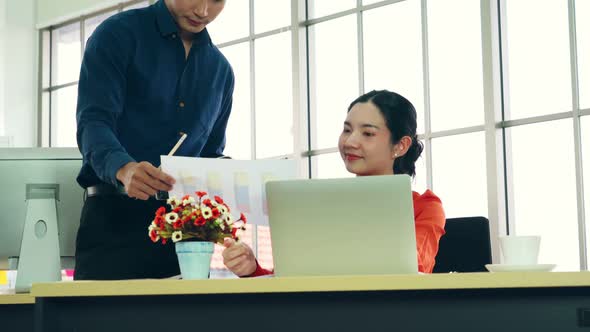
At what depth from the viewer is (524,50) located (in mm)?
6320

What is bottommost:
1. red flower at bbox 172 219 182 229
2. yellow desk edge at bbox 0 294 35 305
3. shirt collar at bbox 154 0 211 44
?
yellow desk edge at bbox 0 294 35 305

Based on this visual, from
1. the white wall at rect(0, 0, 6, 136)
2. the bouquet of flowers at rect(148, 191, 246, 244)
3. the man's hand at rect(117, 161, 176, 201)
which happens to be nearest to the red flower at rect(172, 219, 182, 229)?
the bouquet of flowers at rect(148, 191, 246, 244)

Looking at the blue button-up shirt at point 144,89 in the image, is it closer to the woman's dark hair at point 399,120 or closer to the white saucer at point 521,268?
the woman's dark hair at point 399,120

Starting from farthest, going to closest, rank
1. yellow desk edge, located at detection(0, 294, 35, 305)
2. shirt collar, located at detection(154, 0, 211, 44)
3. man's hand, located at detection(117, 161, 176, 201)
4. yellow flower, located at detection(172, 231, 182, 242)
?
shirt collar, located at detection(154, 0, 211, 44) → man's hand, located at detection(117, 161, 176, 201) → yellow flower, located at detection(172, 231, 182, 242) → yellow desk edge, located at detection(0, 294, 35, 305)

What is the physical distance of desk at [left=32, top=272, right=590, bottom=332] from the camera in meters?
1.39

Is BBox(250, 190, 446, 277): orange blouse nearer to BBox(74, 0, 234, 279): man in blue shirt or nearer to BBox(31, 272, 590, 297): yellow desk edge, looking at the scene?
BBox(74, 0, 234, 279): man in blue shirt

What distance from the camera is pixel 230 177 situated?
1.95 meters

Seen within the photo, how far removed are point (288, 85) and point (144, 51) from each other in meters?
5.51

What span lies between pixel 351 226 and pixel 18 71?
8684 millimetres

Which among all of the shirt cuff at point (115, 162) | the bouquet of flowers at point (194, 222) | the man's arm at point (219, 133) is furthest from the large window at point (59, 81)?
the bouquet of flowers at point (194, 222)

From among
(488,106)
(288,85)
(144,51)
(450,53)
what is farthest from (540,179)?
(144,51)

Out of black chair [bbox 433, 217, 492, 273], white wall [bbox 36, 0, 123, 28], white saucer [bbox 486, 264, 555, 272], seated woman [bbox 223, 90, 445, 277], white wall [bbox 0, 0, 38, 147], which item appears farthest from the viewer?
white wall [bbox 0, 0, 38, 147]

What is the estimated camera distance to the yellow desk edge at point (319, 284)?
1.37 m

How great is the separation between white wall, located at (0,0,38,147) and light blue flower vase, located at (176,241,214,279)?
804cm
